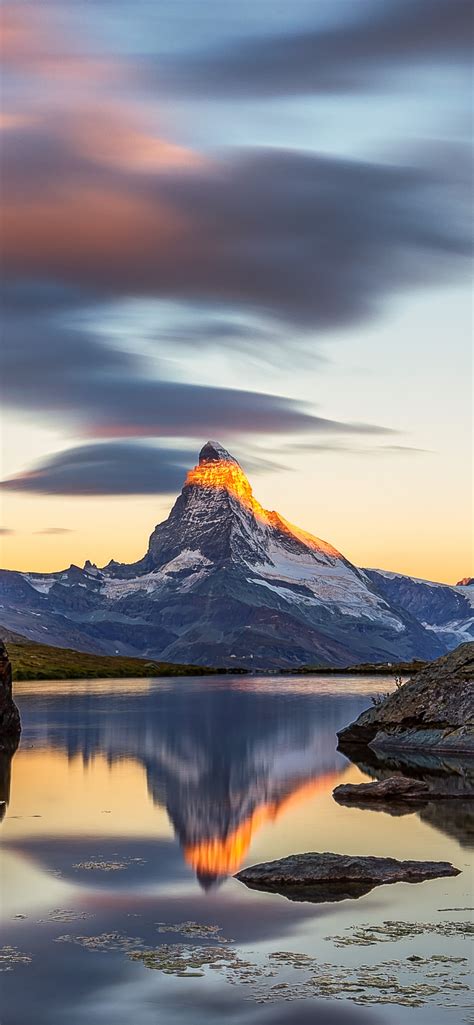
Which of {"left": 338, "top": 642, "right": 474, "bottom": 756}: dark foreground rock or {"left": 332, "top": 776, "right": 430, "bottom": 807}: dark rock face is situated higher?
{"left": 338, "top": 642, "right": 474, "bottom": 756}: dark foreground rock

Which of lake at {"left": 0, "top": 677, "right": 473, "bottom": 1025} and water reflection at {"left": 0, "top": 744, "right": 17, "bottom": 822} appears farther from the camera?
water reflection at {"left": 0, "top": 744, "right": 17, "bottom": 822}

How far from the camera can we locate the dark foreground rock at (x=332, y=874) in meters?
34.1

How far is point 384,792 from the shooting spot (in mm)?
54156

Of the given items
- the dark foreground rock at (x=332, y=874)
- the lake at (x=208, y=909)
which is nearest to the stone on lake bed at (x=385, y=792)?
the lake at (x=208, y=909)

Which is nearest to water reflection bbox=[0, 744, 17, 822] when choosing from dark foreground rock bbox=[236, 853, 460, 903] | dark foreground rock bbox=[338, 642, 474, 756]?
dark foreground rock bbox=[236, 853, 460, 903]

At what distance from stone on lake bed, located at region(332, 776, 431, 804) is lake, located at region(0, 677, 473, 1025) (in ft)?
3.09

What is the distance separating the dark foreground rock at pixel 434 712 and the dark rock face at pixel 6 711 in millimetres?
22079

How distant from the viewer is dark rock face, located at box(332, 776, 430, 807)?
53625 millimetres

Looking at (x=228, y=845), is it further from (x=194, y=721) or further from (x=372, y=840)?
(x=194, y=721)

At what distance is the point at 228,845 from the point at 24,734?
5024 cm

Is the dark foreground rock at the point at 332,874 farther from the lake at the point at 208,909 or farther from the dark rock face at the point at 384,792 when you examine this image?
the dark rock face at the point at 384,792

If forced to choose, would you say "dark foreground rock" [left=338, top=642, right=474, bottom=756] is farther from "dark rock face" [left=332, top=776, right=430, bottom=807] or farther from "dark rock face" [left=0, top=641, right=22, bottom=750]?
"dark rock face" [left=0, top=641, right=22, bottom=750]

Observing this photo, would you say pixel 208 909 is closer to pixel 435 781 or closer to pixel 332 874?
pixel 332 874

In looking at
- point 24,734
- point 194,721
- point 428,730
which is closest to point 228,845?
point 428,730
